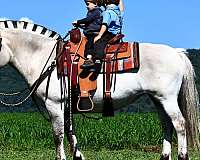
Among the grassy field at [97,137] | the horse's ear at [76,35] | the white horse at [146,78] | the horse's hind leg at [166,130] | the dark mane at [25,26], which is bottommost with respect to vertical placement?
the grassy field at [97,137]

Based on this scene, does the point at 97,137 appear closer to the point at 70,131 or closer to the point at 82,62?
the point at 70,131

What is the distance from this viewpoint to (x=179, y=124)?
779 centimetres

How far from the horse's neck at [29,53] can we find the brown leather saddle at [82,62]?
0.26 meters

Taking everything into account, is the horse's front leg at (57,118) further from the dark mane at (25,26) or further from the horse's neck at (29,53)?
the dark mane at (25,26)

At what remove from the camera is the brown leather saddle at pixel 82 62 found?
7.79 m

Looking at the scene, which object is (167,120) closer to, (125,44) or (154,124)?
(125,44)

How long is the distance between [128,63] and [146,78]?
0.35 metres

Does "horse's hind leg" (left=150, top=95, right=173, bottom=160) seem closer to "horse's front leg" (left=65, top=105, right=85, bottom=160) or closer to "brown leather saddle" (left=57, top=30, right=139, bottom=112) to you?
"brown leather saddle" (left=57, top=30, right=139, bottom=112)

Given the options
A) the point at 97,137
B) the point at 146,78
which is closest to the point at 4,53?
the point at 146,78

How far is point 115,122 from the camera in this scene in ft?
68.0

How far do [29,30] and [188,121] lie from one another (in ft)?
8.96

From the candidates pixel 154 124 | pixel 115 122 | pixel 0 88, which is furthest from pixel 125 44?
pixel 0 88

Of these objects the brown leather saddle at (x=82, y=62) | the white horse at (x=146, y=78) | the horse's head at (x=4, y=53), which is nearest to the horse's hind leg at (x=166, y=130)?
the white horse at (x=146, y=78)

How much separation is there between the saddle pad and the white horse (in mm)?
75
